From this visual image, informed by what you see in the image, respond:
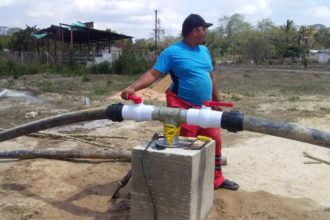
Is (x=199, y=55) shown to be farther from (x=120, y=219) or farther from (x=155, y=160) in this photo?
(x=120, y=219)

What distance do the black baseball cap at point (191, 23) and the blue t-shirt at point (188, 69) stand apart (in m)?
0.12

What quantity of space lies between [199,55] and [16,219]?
2.23m

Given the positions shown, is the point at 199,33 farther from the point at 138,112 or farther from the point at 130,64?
the point at 130,64

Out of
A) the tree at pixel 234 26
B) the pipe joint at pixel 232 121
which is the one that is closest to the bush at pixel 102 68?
the pipe joint at pixel 232 121

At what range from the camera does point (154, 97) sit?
14.3 metres

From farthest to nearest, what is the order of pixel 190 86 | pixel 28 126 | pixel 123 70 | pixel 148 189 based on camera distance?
pixel 123 70, pixel 28 126, pixel 190 86, pixel 148 189

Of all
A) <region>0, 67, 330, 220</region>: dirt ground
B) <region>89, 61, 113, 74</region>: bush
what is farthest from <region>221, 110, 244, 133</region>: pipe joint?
<region>89, 61, 113, 74</region>: bush

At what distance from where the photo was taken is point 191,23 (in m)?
4.11

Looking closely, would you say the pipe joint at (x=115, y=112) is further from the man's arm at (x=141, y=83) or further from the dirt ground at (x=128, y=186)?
the dirt ground at (x=128, y=186)

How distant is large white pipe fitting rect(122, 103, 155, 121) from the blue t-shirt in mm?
521

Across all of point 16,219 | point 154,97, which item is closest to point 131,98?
point 16,219

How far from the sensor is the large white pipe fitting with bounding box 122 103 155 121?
3564mm

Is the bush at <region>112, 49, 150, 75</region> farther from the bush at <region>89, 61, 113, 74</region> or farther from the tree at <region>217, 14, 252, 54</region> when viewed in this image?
the tree at <region>217, 14, 252, 54</region>

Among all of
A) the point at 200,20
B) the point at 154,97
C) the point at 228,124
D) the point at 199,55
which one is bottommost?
the point at 154,97
